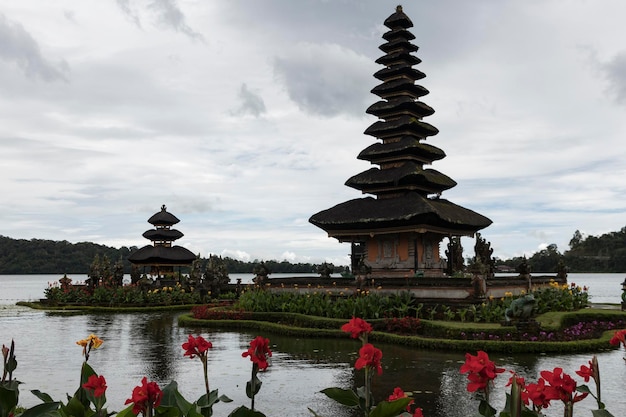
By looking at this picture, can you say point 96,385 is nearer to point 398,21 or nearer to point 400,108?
point 400,108

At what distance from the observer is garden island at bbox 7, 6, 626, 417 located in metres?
4.25

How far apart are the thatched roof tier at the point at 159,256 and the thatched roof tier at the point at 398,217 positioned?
68.1 feet

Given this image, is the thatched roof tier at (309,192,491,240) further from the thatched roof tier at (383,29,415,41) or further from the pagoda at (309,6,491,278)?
the thatched roof tier at (383,29,415,41)

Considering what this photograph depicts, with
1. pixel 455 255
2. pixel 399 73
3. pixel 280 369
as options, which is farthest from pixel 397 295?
pixel 399 73

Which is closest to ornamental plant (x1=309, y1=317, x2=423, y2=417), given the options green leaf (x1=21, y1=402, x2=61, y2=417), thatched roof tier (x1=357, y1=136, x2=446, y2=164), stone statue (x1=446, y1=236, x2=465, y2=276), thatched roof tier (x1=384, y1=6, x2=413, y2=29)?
green leaf (x1=21, y1=402, x2=61, y2=417)

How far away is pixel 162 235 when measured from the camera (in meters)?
50.8

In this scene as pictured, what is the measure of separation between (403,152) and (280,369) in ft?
70.4

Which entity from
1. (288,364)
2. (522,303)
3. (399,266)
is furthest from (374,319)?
(399,266)

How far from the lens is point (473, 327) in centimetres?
1772

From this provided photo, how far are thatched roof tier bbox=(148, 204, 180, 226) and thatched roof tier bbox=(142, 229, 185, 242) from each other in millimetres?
702

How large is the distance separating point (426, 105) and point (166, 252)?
26879mm

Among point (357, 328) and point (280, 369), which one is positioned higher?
point (357, 328)

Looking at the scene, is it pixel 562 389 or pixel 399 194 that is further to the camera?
pixel 399 194

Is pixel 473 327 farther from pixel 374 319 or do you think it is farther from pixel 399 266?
pixel 399 266
